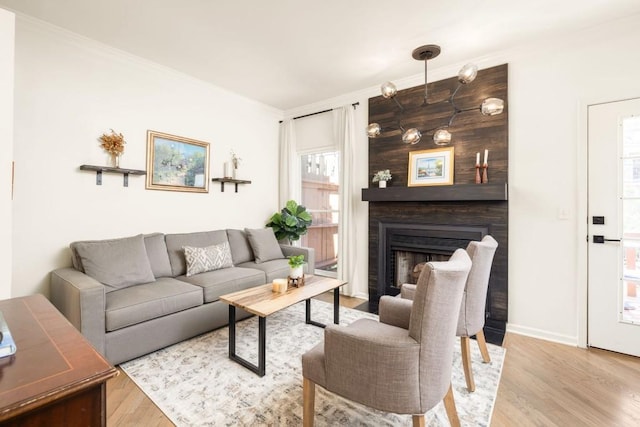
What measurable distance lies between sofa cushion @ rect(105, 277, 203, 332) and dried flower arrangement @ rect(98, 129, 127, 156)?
1424 mm

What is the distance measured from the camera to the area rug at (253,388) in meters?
1.74

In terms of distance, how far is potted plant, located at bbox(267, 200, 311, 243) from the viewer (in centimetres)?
454

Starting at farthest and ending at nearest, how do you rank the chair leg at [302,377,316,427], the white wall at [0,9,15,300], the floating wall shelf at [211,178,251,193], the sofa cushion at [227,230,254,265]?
the floating wall shelf at [211,178,251,193] < the sofa cushion at [227,230,254,265] < the white wall at [0,9,15,300] < the chair leg at [302,377,316,427]

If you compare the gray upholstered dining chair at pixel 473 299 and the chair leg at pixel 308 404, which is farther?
the gray upholstered dining chair at pixel 473 299

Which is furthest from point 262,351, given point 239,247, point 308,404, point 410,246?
point 410,246

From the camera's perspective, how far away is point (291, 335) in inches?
112

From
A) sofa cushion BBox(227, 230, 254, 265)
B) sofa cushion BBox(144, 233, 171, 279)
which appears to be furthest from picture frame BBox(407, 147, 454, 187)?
sofa cushion BBox(144, 233, 171, 279)

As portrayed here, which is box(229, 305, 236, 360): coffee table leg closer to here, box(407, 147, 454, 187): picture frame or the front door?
box(407, 147, 454, 187): picture frame

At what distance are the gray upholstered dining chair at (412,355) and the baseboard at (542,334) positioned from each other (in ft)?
6.92

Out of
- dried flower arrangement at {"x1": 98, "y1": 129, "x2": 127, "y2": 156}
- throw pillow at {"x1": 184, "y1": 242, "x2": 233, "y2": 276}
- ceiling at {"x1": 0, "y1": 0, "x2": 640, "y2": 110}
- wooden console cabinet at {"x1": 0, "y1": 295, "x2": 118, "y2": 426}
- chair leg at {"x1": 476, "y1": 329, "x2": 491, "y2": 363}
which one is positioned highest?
ceiling at {"x1": 0, "y1": 0, "x2": 640, "y2": 110}

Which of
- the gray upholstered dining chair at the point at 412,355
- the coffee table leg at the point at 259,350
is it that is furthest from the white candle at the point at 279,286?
the gray upholstered dining chair at the point at 412,355

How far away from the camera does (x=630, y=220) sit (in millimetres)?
2516

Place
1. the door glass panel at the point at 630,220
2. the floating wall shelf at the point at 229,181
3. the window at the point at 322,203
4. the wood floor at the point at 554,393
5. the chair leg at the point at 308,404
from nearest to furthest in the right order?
the chair leg at the point at 308,404 → the wood floor at the point at 554,393 → the door glass panel at the point at 630,220 → the floating wall shelf at the point at 229,181 → the window at the point at 322,203

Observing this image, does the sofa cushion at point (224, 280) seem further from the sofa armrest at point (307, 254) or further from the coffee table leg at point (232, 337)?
the sofa armrest at point (307, 254)
